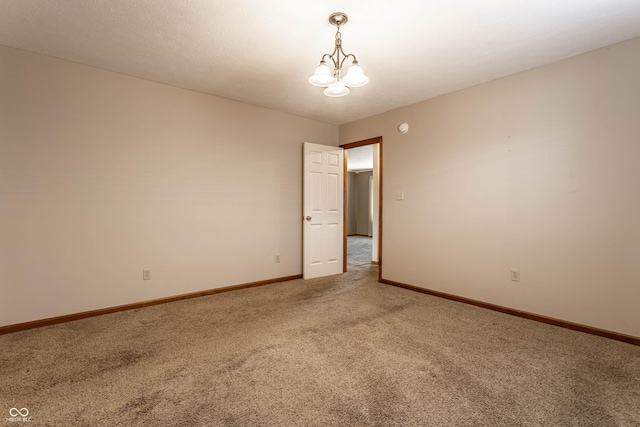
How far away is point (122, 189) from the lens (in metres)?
3.01

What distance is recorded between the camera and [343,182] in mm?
4820

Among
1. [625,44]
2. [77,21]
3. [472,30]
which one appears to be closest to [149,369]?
[77,21]

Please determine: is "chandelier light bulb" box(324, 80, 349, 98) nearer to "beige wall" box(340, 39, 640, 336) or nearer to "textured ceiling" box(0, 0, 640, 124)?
"textured ceiling" box(0, 0, 640, 124)

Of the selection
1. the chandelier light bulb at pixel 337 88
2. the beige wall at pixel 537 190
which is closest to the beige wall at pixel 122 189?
the chandelier light bulb at pixel 337 88

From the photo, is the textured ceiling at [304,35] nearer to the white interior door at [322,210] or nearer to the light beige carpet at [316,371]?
the white interior door at [322,210]

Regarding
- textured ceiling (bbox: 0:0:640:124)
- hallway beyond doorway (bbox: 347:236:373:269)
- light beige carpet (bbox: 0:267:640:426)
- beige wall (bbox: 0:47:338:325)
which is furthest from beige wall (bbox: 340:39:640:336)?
beige wall (bbox: 0:47:338:325)

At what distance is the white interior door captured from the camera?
437 centimetres

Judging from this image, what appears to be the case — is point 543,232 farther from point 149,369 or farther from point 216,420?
point 149,369

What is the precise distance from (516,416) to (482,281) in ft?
6.30

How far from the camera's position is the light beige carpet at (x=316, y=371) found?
1495 millimetres

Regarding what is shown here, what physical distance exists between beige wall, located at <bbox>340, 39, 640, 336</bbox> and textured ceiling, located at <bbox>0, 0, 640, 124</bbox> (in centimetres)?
32

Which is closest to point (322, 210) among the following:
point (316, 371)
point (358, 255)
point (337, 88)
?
point (358, 255)

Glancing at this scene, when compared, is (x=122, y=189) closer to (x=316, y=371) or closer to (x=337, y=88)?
(x=337, y=88)

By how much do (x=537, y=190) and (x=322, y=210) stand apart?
8.86 feet
